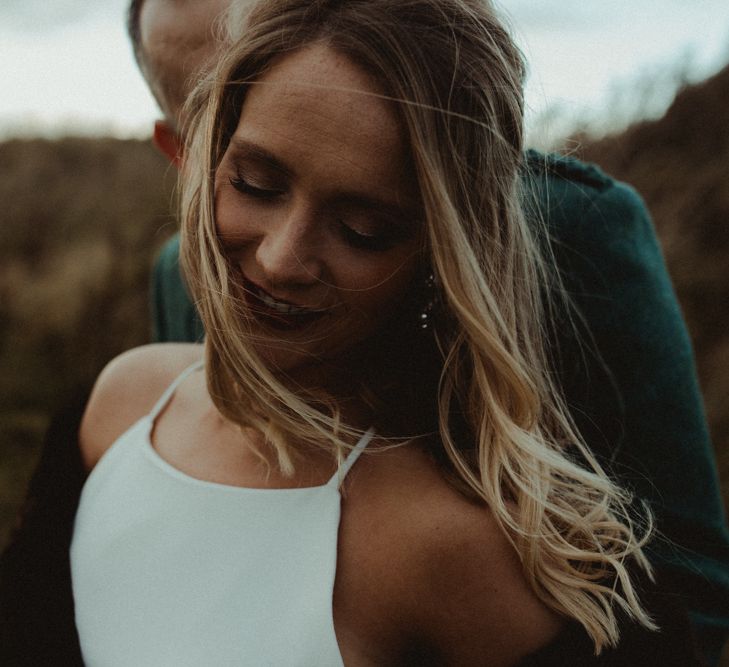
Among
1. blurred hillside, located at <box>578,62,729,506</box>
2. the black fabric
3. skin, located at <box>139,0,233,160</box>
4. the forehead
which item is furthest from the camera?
blurred hillside, located at <box>578,62,729,506</box>

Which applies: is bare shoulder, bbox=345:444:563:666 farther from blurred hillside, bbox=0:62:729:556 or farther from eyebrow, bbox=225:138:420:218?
blurred hillside, bbox=0:62:729:556

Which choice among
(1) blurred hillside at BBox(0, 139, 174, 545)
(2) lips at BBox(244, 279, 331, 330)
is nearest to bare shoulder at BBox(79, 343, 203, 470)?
(2) lips at BBox(244, 279, 331, 330)

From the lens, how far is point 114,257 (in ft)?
26.9

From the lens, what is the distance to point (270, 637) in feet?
4.12

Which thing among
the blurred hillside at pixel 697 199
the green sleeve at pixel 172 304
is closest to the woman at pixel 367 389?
the green sleeve at pixel 172 304

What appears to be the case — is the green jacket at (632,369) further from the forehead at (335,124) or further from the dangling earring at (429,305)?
the forehead at (335,124)

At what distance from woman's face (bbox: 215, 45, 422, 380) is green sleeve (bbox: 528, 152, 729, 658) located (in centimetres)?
62

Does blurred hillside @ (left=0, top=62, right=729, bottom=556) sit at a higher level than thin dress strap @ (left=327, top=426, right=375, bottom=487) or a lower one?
lower

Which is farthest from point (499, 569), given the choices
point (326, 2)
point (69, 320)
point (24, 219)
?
point (24, 219)

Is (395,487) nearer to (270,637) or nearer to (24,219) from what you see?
(270,637)

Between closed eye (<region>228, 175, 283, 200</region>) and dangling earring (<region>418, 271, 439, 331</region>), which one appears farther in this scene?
dangling earring (<region>418, 271, 439, 331</region>)

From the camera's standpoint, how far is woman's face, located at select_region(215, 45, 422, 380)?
112cm

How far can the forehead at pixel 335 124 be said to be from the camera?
111cm

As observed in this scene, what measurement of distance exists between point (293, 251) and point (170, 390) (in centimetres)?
81
